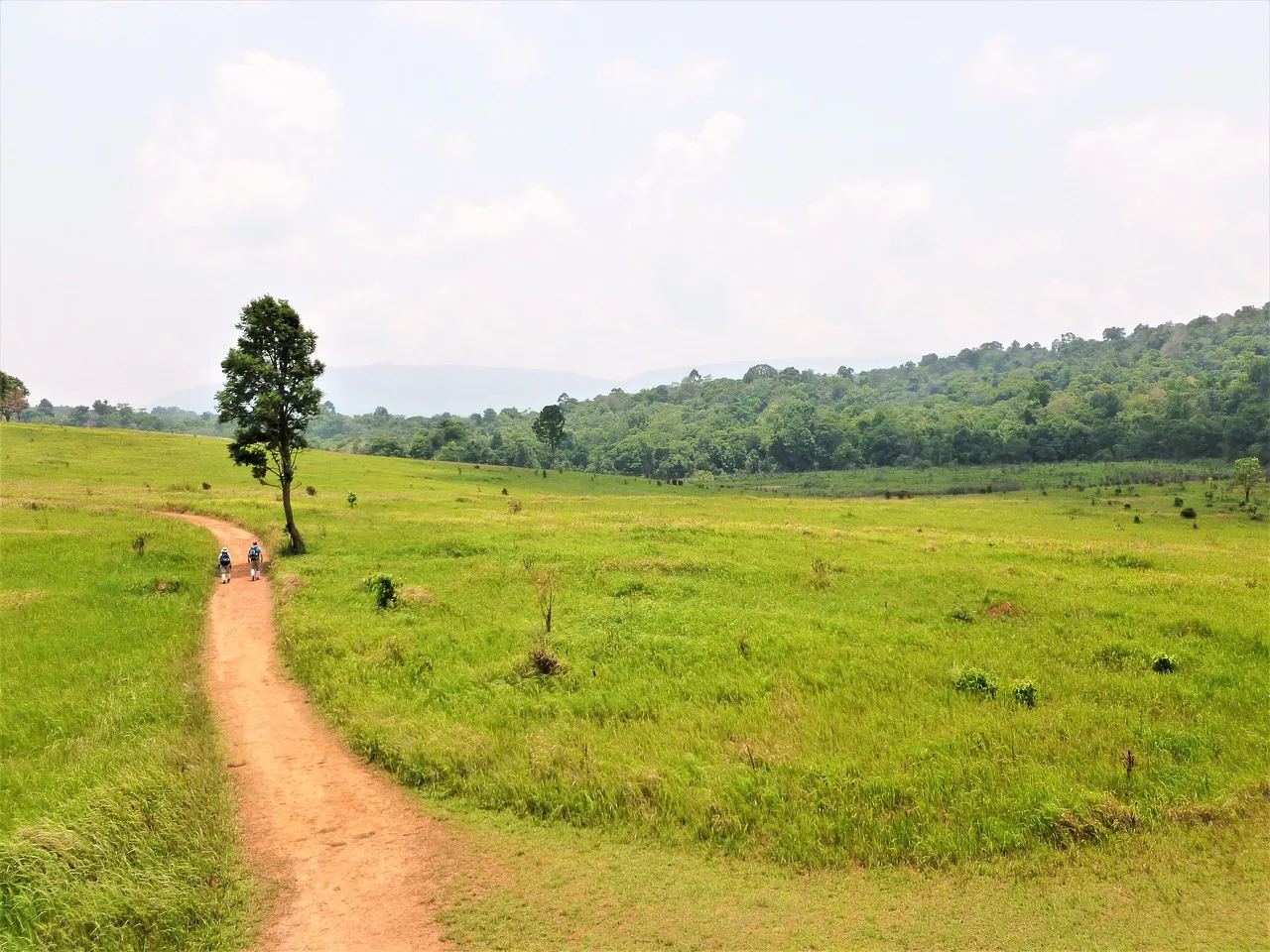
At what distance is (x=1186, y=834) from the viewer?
11227 mm

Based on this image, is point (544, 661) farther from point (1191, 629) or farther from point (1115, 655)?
point (1191, 629)

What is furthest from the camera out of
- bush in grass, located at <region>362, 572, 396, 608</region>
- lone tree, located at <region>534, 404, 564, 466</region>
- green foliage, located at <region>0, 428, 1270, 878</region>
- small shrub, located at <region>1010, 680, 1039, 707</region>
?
lone tree, located at <region>534, 404, 564, 466</region>

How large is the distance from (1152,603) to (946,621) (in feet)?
26.0

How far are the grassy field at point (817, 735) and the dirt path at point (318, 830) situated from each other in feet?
2.17

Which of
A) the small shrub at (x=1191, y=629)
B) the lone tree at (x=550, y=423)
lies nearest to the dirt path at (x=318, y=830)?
the small shrub at (x=1191, y=629)

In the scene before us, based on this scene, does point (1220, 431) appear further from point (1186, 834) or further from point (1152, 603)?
point (1186, 834)

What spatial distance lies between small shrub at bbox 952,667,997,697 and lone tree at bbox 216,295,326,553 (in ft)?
95.7

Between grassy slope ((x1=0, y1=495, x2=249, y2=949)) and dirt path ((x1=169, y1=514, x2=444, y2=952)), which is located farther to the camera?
dirt path ((x1=169, y1=514, x2=444, y2=952))

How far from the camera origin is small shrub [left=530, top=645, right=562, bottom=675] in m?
17.4

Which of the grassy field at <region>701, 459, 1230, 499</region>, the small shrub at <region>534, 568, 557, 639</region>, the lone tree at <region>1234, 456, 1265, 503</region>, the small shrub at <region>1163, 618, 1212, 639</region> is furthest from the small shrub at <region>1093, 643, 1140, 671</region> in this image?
the grassy field at <region>701, 459, 1230, 499</region>

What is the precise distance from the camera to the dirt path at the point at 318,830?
9.38 meters

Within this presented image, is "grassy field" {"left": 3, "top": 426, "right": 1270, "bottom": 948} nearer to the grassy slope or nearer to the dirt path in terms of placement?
the dirt path

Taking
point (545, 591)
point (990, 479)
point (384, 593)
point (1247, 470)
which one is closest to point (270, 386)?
point (384, 593)

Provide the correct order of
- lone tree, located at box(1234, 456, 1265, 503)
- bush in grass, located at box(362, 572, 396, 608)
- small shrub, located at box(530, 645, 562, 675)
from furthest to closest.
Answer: lone tree, located at box(1234, 456, 1265, 503), bush in grass, located at box(362, 572, 396, 608), small shrub, located at box(530, 645, 562, 675)
